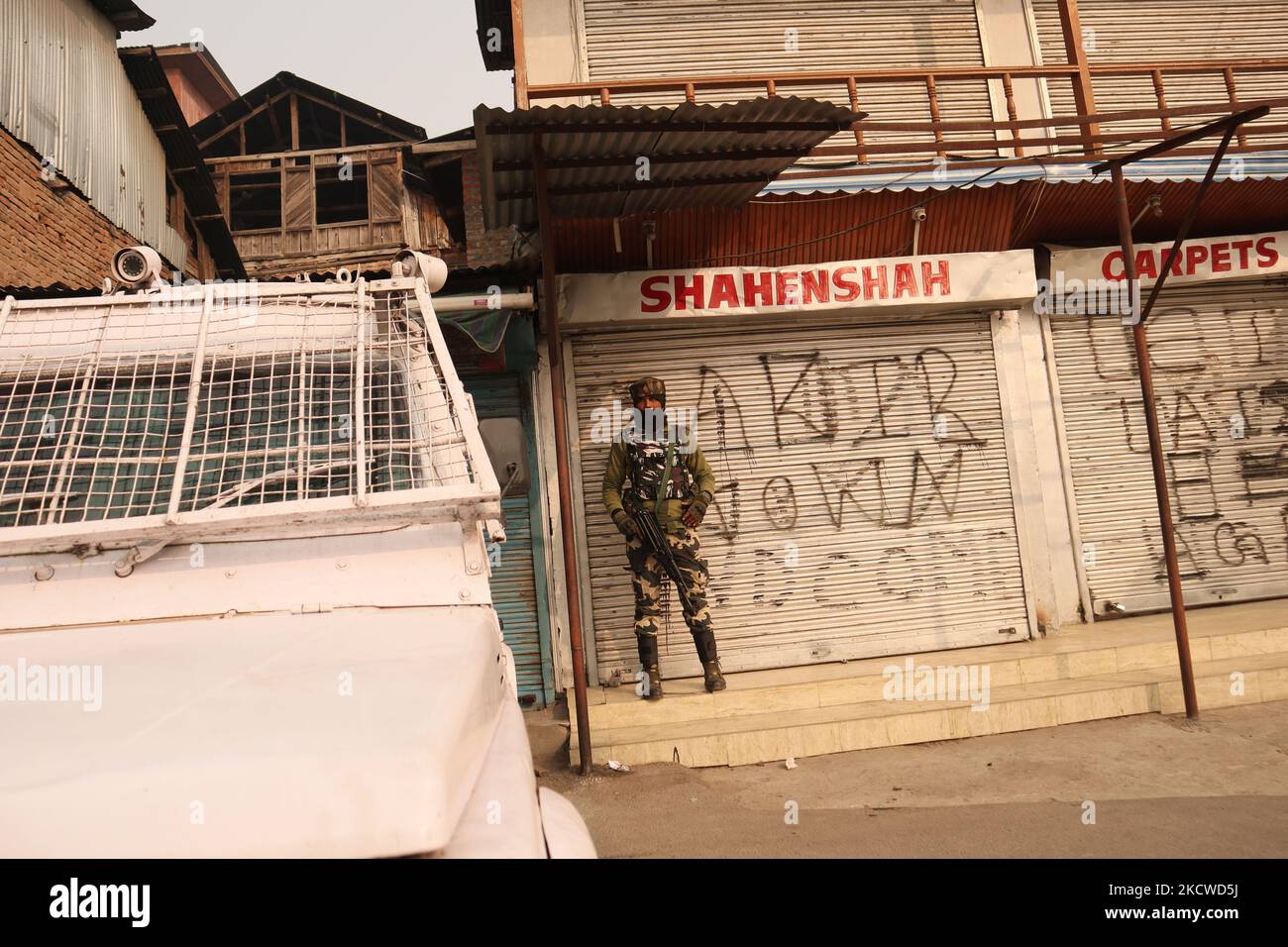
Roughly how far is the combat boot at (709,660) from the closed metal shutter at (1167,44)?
19.4 feet

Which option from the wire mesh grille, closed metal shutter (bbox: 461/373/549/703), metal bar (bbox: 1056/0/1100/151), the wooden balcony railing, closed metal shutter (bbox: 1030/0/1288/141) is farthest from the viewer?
closed metal shutter (bbox: 1030/0/1288/141)

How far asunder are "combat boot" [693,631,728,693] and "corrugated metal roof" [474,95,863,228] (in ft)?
9.71

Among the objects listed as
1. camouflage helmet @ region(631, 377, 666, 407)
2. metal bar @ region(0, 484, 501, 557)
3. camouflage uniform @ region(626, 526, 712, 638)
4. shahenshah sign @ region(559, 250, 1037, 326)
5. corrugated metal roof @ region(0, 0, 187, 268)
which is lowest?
camouflage uniform @ region(626, 526, 712, 638)

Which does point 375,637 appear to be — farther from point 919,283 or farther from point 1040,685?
point 919,283

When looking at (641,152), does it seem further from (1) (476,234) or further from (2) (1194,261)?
(1) (476,234)

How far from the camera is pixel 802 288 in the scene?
6941 millimetres

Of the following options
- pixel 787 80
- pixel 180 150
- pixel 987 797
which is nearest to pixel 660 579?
pixel 987 797

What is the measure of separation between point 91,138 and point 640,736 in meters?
10.2

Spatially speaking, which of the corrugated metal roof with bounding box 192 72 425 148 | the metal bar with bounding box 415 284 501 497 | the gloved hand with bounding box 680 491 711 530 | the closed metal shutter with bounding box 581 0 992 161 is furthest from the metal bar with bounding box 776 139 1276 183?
the corrugated metal roof with bounding box 192 72 425 148

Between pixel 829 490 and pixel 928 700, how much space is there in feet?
6.59

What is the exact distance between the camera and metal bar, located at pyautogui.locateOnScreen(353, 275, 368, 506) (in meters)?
2.40

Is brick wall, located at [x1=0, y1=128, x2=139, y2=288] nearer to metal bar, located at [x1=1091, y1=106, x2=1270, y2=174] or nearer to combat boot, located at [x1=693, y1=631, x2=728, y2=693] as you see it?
combat boot, located at [x1=693, y1=631, x2=728, y2=693]

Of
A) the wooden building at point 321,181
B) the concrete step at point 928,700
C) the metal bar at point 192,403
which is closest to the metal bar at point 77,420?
the metal bar at point 192,403

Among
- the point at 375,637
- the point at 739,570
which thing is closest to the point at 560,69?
the point at 739,570
